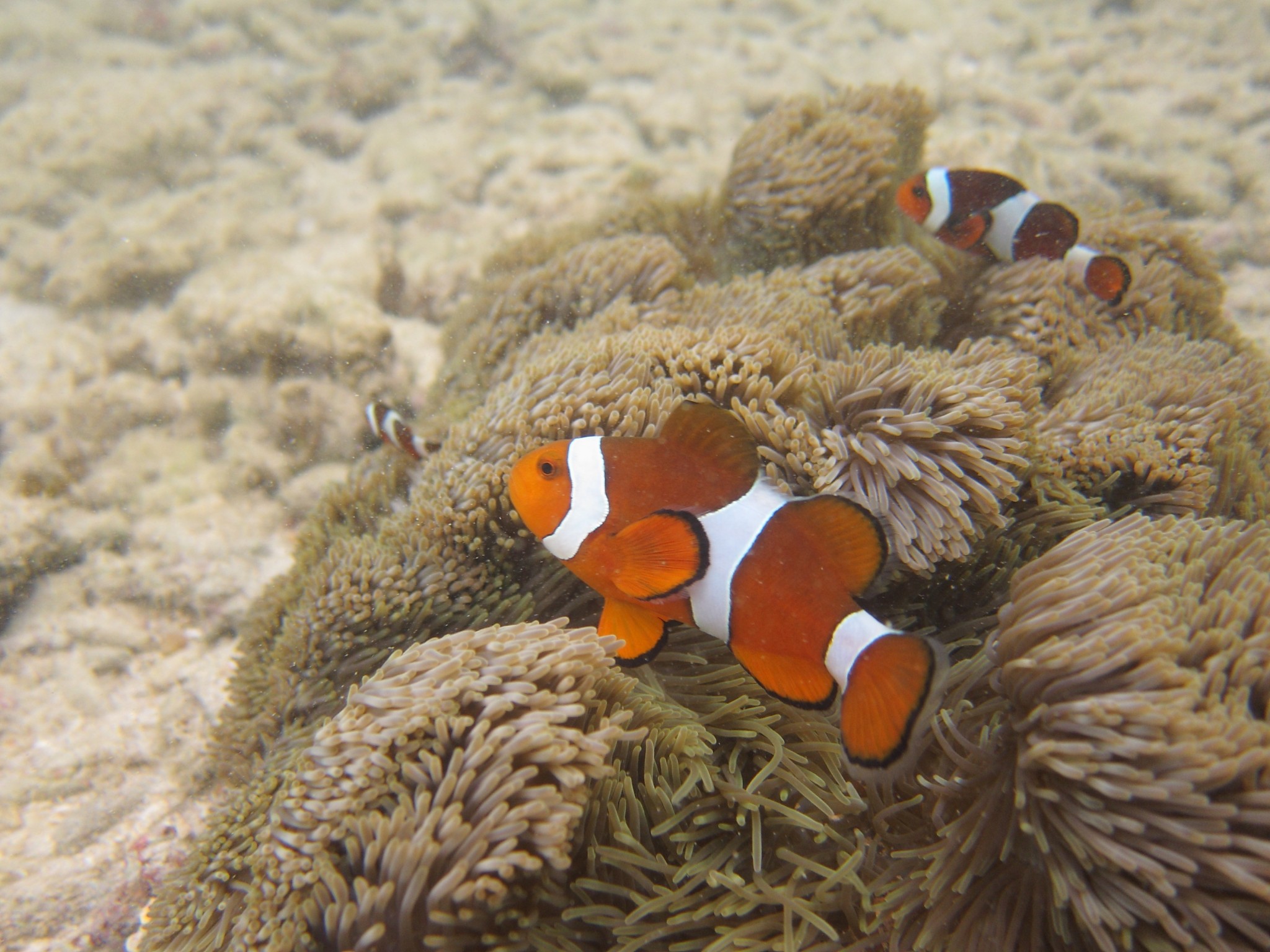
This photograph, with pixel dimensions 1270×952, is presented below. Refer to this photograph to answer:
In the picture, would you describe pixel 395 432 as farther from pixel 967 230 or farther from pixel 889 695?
pixel 967 230

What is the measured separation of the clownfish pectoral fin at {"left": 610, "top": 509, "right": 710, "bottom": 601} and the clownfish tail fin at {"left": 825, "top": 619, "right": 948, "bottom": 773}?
28 cm

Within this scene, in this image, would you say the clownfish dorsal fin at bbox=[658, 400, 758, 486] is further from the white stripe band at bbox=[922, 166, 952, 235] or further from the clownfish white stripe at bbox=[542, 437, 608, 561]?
the white stripe band at bbox=[922, 166, 952, 235]

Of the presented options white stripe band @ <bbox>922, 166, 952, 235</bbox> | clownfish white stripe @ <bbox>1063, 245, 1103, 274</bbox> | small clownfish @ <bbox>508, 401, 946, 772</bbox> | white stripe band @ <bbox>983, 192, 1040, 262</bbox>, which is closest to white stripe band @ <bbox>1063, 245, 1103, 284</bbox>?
clownfish white stripe @ <bbox>1063, 245, 1103, 274</bbox>

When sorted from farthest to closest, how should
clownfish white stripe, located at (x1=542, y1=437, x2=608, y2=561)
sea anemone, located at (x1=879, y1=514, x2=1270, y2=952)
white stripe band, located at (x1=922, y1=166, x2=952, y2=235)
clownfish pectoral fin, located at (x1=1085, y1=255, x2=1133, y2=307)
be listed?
white stripe band, located at (x1=922, y1=166, x2=952, y2=235) → clownfish pectoral fin, located at (x1=1085, y1=255, x2=1133, y2=307) → clownfish white stripe, located at (x1=542, y1=437, x2=608, y2=561) → sea anemone, located at (x1=879, y1=514, x2=1270, y2=952)

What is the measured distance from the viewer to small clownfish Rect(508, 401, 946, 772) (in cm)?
101

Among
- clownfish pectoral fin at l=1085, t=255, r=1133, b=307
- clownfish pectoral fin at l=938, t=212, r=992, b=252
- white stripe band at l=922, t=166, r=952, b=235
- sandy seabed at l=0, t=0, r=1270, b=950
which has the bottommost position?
sandy seabed at l=0, t=0, r=1270, b=950

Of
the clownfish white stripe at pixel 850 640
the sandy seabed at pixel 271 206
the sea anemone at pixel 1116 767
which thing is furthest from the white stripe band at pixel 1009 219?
the clownfish white stripe at pixel 850 640

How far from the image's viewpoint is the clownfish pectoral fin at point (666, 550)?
1101mm

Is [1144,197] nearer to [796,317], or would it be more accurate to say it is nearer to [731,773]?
[796,317]

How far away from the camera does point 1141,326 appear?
2211mm

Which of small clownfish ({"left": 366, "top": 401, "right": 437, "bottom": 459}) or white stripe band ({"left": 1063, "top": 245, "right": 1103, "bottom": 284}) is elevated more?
white stripe band ({"left": 1063, "top": 245, "right": 1103, "bottom": 284})

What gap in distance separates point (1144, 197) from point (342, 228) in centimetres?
478

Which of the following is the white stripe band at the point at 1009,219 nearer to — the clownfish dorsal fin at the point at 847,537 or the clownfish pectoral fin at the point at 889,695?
the clownfish dorsal fin at the point at 847,537

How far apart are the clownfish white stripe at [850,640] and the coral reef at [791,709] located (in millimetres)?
194
